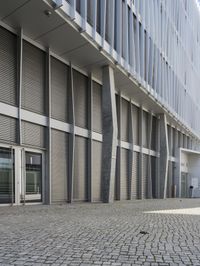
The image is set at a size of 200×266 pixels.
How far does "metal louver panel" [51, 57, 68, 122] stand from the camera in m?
17.6

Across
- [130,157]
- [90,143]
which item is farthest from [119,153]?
[90,143]

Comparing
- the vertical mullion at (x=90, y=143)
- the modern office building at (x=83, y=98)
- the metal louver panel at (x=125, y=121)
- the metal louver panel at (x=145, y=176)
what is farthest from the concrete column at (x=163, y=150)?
the vertical mullion at (x=90, y=143)

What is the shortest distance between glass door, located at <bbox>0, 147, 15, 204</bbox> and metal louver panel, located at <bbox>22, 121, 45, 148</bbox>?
983 mm

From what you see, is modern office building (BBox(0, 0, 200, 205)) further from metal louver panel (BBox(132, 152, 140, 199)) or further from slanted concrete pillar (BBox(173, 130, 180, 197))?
slanted concrete pillar (BBox(173, 130, 180, 197))

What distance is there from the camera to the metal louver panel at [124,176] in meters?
24.8

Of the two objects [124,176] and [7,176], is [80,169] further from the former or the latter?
[124,176]

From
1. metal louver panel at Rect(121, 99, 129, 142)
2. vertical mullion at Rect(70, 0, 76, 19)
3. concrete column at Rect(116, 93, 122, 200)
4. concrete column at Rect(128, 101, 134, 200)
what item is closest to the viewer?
vertical mullion at Rect(70, 0, 76, 19)

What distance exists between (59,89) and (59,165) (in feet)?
11.1

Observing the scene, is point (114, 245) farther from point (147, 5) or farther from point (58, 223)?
point (147, 5)

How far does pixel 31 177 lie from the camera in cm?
1588

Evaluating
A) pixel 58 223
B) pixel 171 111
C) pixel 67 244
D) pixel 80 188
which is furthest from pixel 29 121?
pixel 171 111

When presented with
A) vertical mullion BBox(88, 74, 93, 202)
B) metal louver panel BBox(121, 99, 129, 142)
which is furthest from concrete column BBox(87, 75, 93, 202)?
metal louver panel BBox(121, 99, 129, 142)

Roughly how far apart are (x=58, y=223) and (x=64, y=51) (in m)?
10.0

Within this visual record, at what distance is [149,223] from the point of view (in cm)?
1014
